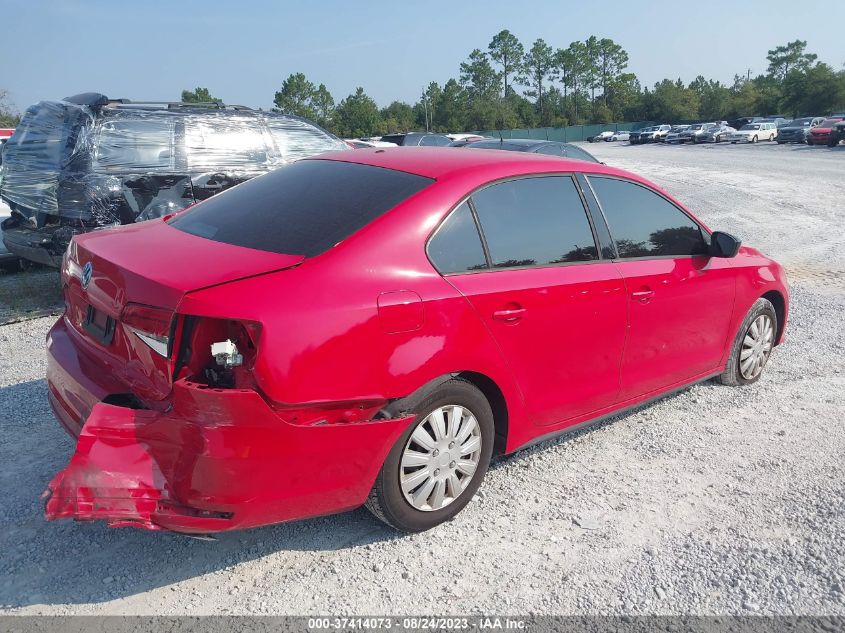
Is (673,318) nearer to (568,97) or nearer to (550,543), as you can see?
(550,543)

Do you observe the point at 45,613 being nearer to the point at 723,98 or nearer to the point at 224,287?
the point at 224,287

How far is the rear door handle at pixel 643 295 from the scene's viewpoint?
390 cm

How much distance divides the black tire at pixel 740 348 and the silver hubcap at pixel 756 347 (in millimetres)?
27

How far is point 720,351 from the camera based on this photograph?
15.6 feet

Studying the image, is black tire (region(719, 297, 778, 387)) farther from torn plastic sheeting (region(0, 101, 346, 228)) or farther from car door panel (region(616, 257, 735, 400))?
torn plastic sheeting (region(0, 101, 346, 228))

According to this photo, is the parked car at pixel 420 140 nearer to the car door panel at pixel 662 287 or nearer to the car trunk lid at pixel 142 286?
the car door panel at pixel 662 287

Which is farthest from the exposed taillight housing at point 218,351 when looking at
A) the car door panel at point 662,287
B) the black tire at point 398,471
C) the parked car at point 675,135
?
the parked car at point 675,135

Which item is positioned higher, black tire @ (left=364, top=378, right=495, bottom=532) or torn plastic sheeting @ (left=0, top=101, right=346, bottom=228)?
torn plastic sheeting @ (left=0, top=101, right=346, bottom=228)

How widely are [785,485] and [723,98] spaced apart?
336 ft

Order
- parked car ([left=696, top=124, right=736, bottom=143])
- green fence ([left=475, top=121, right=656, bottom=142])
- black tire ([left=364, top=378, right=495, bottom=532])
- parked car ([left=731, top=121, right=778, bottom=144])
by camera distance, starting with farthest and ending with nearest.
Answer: green fence ([left=475, top=121, right=656, bottom=142]), parked car ([left=696, top=124, right=736, bottom=143]), parked car ([left=731, top=121, right=778, bottom=144]), black tire ([left=364, top=378, right=495, bottom=532])

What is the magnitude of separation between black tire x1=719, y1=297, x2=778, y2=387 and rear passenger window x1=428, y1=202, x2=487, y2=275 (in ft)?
8.07

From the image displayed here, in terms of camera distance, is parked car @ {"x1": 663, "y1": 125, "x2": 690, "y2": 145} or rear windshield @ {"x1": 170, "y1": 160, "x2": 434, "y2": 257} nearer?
rear windshield @ {"x1": 170, "y1": 160, "x2": 434, "y2": 257}

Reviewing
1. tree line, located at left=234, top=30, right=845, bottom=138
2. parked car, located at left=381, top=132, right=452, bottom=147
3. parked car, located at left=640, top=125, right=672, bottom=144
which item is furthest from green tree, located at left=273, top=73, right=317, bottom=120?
parked car, located at left=381, top=132, right=452, bottom=147

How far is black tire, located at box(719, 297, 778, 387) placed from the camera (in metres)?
4.91
